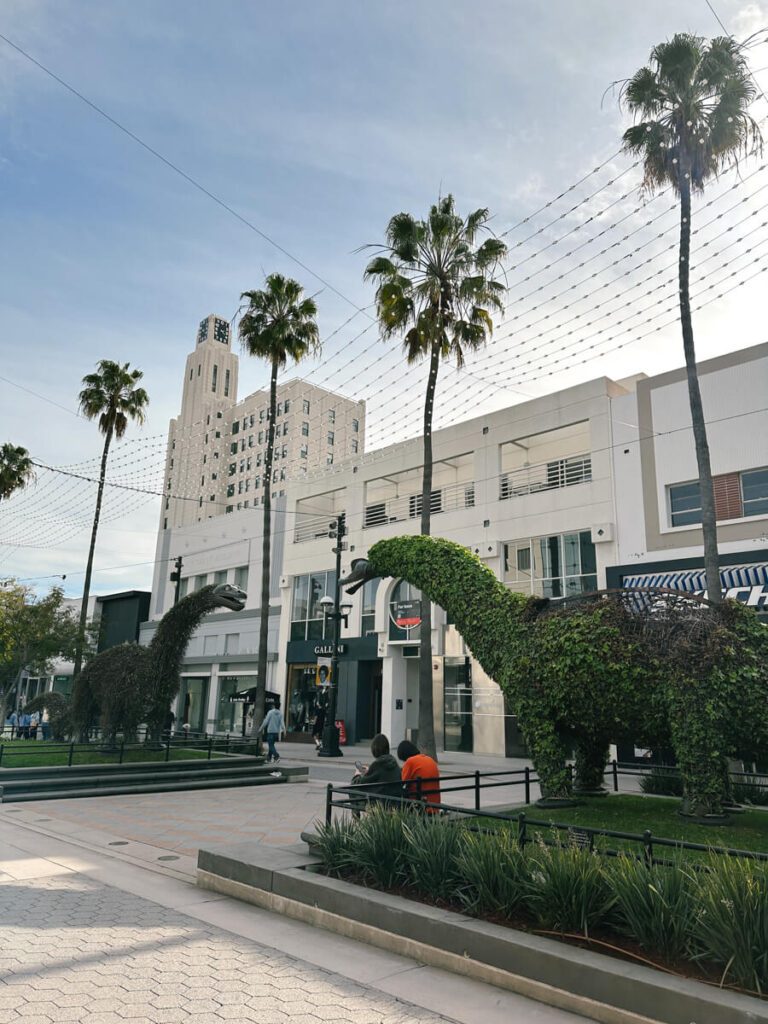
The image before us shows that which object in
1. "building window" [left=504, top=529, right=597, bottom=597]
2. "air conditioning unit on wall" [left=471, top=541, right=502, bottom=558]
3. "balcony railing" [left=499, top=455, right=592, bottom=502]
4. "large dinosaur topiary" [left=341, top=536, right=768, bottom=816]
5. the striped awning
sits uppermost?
"balcony railing" [left=499, top=455, right=592, bottom=502]

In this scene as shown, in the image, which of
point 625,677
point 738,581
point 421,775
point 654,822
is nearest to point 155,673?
point 421,775

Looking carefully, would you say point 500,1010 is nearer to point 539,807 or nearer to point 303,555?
point 539,807

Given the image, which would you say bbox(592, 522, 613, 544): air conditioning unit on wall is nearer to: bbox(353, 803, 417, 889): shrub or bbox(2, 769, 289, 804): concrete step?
bbox(2, 769, 289, 804): concrete step

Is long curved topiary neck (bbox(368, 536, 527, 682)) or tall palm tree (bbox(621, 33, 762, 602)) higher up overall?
tall palm tree (bbox(621, 33, 762, 602))

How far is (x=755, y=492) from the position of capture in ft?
69.9

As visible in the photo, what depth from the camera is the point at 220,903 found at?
688 cm

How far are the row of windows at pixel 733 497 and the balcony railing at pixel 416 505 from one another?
9109mm

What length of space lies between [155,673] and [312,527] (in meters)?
20.6

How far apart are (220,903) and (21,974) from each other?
7.36 ft

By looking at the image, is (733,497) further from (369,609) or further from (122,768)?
(122,768)

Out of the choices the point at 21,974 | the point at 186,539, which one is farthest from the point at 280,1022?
the point at 186,539

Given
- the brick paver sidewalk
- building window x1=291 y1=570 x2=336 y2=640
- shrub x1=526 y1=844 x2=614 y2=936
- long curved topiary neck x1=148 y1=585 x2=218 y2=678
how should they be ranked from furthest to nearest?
building window x1=291 y1=570 x2=336 y2=640
long curved topiary neck x1=148 y1=585 x2=218 y2=678
shrub x1=526 y1=844 x2=614 y2=936
the brick paver sidewalk

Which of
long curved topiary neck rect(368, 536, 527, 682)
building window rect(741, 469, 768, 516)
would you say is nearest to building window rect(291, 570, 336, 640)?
building window rect(741, 469, 768, 516)

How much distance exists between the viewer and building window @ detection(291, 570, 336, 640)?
3600cm
